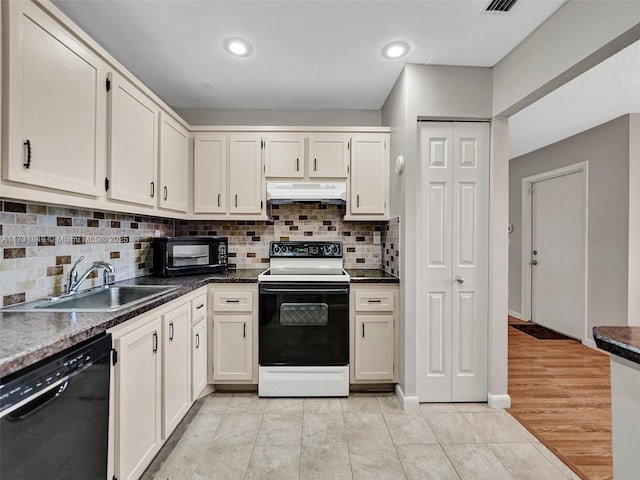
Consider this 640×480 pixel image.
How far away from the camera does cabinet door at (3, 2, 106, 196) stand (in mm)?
1091

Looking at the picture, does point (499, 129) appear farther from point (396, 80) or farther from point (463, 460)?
point (463, 460)

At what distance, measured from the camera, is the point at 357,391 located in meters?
2.45

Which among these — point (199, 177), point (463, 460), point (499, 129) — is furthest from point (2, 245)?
point (499, 129)

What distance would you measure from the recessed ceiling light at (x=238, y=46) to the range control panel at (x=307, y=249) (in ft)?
5.09

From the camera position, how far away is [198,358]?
218 cm

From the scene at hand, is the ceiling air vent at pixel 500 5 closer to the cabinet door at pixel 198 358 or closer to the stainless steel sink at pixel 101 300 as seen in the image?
the stainless steel sink at pixel 101 300

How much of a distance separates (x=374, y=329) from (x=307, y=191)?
1.30m

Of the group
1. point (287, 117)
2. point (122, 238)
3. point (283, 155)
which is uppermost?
point (287, 117)

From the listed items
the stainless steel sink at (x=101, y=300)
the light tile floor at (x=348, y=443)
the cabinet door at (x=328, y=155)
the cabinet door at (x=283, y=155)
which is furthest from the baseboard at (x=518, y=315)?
the stainless steel sink at (x=101, y=300)

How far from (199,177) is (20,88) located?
1.56 m

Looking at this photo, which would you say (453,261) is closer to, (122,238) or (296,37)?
(296,37)

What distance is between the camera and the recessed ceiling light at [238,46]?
75.9 inches

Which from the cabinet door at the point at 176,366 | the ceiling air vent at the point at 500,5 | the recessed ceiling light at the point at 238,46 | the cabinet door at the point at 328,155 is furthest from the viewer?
the cabinet door at the point at 328,155

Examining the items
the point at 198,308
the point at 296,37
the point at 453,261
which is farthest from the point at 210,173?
the point at 453,261
